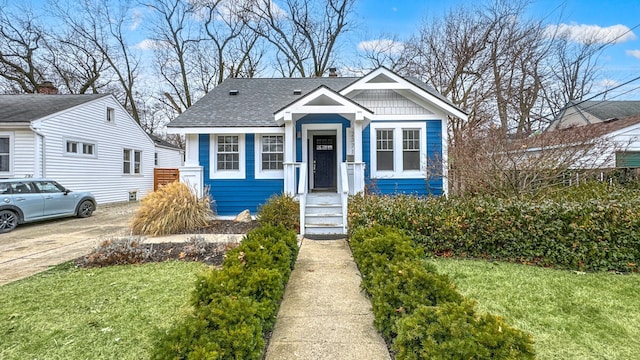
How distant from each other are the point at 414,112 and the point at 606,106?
64.6 ft

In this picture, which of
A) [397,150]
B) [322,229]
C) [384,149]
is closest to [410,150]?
[397,150]

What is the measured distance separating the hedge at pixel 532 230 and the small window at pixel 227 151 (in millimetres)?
5326

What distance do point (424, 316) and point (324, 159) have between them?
791 centimetres

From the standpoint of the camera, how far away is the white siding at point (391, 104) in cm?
921

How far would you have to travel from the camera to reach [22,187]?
336 inches

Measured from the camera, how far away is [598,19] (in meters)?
14.3

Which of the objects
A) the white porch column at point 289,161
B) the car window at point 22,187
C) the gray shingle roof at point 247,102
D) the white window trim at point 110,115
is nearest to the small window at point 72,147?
the white window trim at point 110,115

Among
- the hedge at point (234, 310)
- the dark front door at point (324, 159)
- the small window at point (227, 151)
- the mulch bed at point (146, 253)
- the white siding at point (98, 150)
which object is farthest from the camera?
the white siding at point (98, 150)

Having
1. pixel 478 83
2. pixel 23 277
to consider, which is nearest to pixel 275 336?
pixel 23 277

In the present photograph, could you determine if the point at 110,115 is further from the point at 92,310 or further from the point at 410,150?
the point at 92,310

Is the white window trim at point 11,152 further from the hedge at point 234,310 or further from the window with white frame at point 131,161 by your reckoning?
the hedge at point 234,310

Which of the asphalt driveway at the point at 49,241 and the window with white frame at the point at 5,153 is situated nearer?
the asphalt driveway at the point at 49,241

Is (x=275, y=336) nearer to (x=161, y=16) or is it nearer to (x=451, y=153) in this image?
(x=451, y=153)

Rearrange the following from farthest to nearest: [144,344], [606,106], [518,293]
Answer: [606,106]
[518,293]
[144,344]
